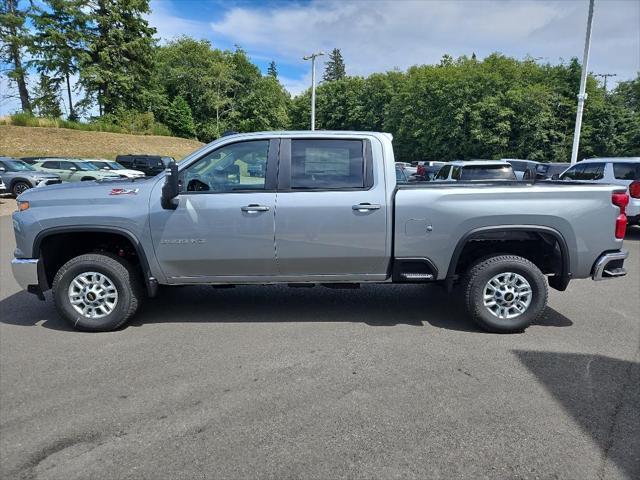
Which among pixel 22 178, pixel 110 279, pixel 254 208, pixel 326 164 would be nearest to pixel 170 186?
pixel 254 208

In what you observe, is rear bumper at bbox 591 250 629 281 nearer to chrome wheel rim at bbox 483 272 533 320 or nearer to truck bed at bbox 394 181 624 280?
truck bed at bbox 394 181 624 280

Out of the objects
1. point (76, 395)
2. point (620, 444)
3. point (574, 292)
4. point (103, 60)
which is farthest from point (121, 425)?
point (103, 60)

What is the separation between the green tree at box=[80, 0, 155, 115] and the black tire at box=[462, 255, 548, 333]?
47200 mm

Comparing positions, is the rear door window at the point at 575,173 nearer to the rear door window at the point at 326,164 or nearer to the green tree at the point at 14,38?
the rear door window at the point at 326,164

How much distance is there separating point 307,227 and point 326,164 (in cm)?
69

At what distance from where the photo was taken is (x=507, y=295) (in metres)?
4.63

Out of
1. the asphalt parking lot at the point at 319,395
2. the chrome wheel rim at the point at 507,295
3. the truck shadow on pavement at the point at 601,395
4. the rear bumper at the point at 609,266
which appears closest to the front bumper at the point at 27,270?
the asphalt parking lot at the point at 319,395

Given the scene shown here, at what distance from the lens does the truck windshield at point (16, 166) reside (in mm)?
19016

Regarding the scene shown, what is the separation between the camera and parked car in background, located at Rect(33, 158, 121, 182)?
1975 centimetres

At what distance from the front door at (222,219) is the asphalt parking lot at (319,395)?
69 centimetres

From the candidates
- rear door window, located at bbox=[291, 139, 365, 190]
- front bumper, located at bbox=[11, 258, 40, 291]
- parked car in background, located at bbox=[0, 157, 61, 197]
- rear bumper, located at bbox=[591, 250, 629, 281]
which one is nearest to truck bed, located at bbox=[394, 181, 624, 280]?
rear bumper, located at bbox=[591, 250, 629, 281]

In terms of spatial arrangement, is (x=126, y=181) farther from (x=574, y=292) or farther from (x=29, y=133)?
(x=29, y=133)

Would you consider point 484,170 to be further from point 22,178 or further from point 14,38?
point 14,38

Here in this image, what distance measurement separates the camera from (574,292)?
6312mm
